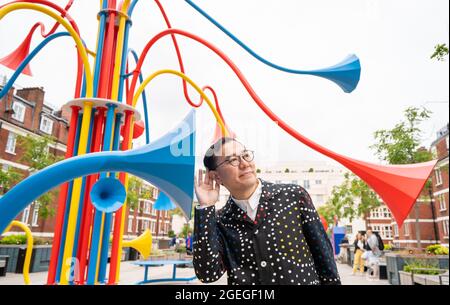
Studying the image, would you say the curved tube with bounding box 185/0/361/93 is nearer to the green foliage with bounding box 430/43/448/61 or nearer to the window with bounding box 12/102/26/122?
the green foliage with bounding box 430/43/448/61

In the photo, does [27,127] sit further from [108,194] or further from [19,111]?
[108,194]

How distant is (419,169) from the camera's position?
193 centimetres

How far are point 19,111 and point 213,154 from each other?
23.4 metres

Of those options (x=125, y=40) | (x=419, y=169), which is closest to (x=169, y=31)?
(x=125, y=40)

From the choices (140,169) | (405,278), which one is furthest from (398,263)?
(140,169)

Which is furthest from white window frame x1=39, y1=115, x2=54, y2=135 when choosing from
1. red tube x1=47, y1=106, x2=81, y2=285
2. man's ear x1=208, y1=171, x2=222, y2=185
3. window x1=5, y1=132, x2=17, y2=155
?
man's ear x1=208, y1=171, x2=222, y2=185

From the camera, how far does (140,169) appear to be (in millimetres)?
1115

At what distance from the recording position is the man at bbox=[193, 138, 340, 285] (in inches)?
61.7

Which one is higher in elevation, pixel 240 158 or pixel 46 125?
pixel 46 125

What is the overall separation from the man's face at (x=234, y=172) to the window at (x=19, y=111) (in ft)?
74.9

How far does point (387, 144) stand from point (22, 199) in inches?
632

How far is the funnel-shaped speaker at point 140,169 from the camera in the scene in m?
1.02

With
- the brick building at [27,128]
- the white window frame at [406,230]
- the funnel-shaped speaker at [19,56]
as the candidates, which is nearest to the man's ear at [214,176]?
the funnel-shaped speaker at [19,56]
